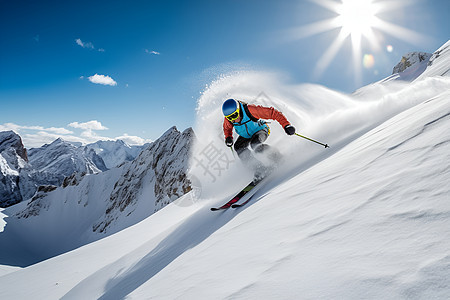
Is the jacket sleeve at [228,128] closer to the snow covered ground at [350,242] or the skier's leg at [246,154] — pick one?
the skier's leg at [246,154]

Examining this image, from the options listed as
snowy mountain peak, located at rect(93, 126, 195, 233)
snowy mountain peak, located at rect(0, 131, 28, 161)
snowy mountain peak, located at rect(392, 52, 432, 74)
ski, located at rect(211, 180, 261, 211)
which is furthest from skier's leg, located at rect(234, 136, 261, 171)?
snowy mountain peak, located at rect(0, 131, 28, 161)

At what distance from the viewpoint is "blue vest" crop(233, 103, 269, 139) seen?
6121 millimetres

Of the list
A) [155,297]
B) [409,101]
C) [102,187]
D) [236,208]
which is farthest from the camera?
[102,187]

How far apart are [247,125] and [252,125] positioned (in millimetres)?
135

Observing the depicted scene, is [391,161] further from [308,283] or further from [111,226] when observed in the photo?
[111,226]

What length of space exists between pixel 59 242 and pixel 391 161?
75.5 m

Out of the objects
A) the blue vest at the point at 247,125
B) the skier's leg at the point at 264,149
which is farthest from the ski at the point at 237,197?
the blue vest at the point at 247,125

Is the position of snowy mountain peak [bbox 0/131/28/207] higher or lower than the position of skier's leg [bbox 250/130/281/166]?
higher

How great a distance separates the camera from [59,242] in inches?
2322

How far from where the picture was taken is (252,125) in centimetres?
624

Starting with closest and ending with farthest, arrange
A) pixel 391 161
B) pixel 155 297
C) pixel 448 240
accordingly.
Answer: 1. pixel 448 240
2. pixel 155 297
3. pixel 391 161

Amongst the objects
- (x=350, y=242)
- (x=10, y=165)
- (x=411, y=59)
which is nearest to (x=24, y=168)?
(x=10, y=165)

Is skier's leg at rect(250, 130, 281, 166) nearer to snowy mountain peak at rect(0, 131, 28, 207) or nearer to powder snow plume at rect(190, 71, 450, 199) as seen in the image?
powder snow plume at rect(190, 71, 450, 199)

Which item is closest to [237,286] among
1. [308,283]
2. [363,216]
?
[308,283]
